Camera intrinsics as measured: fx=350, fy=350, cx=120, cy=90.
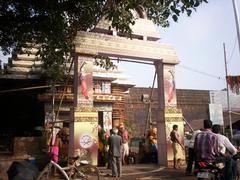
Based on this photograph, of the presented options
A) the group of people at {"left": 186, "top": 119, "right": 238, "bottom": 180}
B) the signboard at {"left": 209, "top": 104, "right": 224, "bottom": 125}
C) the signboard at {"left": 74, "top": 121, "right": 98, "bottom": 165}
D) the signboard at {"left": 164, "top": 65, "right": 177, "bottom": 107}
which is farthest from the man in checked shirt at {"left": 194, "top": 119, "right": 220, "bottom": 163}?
the signboard at {"left": 209, "top": 104, "right": 224, "bottom": 125}

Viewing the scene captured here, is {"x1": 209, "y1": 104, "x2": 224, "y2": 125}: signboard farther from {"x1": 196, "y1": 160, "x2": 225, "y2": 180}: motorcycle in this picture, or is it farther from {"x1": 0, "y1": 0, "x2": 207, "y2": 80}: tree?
{"x1": 196, "y1": 160, "x2": 225, "y2": 180}: motorcycle

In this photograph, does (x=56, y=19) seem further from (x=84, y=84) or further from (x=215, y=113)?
(x=215, y=113)

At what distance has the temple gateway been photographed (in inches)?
444

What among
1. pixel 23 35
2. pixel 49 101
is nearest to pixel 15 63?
pixel 49 101

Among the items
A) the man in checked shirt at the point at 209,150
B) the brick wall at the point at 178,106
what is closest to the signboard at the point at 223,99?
the brick wall at the point at 178,106

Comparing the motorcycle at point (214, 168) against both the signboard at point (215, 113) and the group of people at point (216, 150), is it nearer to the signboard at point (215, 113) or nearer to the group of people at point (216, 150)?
the group of people at point (216, 150)

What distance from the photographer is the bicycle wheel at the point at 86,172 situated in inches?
336

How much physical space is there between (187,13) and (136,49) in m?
5.09

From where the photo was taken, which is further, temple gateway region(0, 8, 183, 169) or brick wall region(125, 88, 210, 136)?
brick wall region(125, 88, 210, 136)

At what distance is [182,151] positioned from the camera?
12.8m

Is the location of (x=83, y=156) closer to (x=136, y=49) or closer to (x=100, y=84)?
(x=136, y=49)

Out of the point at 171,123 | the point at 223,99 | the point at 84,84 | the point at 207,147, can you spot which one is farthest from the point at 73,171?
the point at 223,99

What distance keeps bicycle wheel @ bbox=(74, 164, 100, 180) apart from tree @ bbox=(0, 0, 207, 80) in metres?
3.80

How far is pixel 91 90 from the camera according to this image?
1167 centimetres
